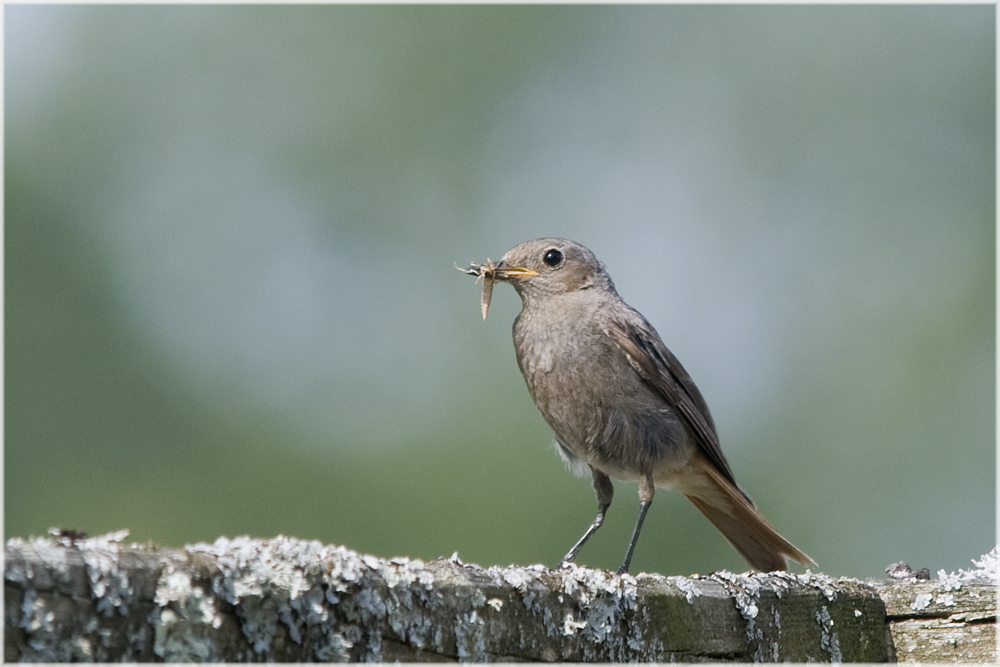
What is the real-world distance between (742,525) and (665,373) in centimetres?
82

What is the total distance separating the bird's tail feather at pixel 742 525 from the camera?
5.04 meters

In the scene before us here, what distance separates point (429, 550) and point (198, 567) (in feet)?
19.7

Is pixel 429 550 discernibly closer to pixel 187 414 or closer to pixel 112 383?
pixel 187 414

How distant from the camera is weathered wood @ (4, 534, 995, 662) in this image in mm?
1667

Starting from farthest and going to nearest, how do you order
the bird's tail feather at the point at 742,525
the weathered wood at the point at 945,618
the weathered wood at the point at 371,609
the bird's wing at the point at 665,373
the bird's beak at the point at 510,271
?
the bird's beak at the point at 510,271, the bird's wing at the point at 665,373, the bird's tail feather at the point at 742,525, the weathered wood at the point at 945,618, the weathered wood at the point at 371,609

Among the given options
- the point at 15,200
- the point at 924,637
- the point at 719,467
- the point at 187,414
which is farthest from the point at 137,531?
Result: the point at 924,637

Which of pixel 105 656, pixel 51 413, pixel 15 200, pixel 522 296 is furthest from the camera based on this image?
pixel 15 200

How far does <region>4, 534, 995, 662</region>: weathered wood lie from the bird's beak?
2725mm

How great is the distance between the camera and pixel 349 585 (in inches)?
78.8

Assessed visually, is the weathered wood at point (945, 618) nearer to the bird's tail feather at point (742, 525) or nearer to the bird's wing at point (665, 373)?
the bird's tail feather at point (742, 525)

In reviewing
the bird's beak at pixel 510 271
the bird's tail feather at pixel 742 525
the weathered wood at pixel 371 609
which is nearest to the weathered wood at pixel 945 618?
the weathered wood at pixel 371 609

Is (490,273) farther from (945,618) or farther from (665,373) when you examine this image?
(945,618)

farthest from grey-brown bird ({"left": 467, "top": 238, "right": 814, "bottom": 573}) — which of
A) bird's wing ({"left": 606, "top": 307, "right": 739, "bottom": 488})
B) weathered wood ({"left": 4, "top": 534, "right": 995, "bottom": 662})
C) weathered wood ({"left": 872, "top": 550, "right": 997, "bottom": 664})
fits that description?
weathered wood ({"left": 4, "top": 534, "right": 995, "bottom": 662})

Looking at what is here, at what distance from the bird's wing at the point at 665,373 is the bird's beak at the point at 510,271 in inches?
19.8
